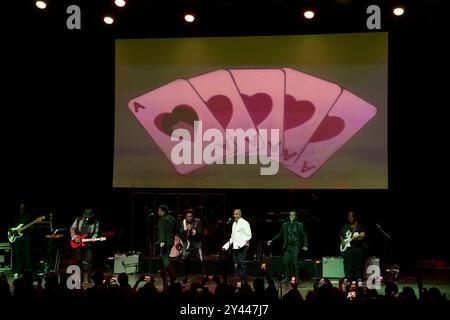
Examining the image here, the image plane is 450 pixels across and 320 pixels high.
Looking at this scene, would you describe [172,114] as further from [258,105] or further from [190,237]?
[190,237]

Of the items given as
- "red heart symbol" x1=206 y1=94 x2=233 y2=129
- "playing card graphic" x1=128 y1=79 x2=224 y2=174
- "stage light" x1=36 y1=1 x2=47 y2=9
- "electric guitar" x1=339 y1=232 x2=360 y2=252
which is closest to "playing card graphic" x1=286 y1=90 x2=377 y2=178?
"electric guitar" x1=339 y1=232 x2=360 y2=252

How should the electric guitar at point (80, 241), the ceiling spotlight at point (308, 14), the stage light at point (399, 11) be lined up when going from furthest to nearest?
1. the electric guitar at point (80, 241)
2. the ceiling spotlight at point (308, 14)
3. the stage light at point (399, 11)

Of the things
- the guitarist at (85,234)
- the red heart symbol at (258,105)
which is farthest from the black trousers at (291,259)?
the guitarist at (85,234)

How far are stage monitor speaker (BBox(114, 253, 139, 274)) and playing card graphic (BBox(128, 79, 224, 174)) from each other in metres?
2.29

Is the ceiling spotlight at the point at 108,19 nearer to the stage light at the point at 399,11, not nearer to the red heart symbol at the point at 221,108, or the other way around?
the red heart symbol at the point at 221,108

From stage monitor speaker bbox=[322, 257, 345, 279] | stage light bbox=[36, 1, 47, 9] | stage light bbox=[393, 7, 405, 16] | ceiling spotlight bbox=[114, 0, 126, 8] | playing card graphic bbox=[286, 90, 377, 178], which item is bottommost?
stage monitor speaker bbox=[322, 257, 345, 279]

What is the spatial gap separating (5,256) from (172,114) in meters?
5.15

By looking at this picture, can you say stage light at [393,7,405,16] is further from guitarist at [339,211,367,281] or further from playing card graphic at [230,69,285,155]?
guitarist at [339,211,367,281]

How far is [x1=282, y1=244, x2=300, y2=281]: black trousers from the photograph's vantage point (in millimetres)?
12283

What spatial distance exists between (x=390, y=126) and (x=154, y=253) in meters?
5.93

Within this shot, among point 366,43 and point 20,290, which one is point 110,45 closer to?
point 366,43

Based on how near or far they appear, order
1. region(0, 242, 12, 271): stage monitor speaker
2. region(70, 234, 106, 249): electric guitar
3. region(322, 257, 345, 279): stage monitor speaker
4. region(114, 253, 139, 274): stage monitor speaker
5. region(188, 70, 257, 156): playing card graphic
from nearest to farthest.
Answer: region(70, 234, 106, 249): electric guitar, region(188, 70, 257, 156): playing card graphic, region(322, 257, 345, 279): stage monitor speaker, region(114, 253, 139, 274): stage monitor speaker, region(0, 242, 12, 271): stage monitor speaker

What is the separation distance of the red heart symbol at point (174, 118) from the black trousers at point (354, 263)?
13.5ft

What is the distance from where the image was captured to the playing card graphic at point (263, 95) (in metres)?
12.7
